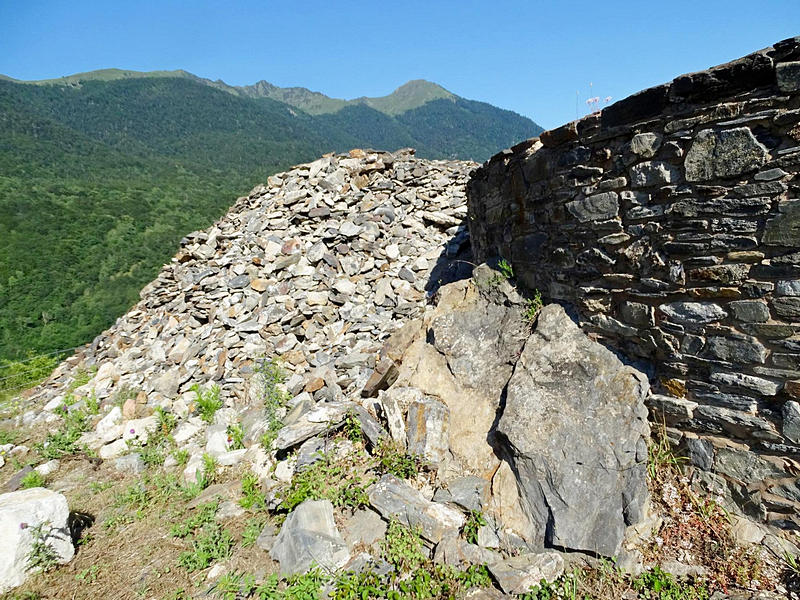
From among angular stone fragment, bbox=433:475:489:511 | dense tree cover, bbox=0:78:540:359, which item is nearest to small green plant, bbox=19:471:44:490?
angular stone fragment, bbox=433:475:489:511

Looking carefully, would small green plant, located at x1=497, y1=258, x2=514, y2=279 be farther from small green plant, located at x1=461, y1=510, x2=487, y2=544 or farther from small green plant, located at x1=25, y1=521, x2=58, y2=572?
small green plant, located at x1=25, y1=521, x2=58, y2=572

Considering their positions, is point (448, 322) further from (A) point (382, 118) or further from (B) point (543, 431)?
(A) point (382, 118)

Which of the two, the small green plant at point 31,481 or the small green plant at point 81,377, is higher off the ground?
the small green plant at point 81,377

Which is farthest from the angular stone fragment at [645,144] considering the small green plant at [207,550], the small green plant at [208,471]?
the small green plant at [208,471]

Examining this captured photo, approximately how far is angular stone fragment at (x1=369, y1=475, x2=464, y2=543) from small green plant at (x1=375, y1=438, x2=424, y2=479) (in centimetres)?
11

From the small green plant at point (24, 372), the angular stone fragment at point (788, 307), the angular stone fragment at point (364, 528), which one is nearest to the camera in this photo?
the angular stone fragment at point (788, 307)

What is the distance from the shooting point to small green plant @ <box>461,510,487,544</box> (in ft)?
9.63

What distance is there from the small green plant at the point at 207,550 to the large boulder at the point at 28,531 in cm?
123

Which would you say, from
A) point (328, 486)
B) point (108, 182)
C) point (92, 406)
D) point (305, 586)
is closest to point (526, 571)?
point (305, 586)

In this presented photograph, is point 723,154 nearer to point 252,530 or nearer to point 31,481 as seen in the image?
Answer: point 252,530

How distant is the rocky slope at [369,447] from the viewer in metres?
2.85

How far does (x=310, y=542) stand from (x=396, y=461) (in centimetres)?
92

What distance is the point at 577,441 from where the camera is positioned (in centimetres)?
304

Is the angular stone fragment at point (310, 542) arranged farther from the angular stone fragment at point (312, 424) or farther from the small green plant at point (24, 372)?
the small green plant at point (24, 372)
